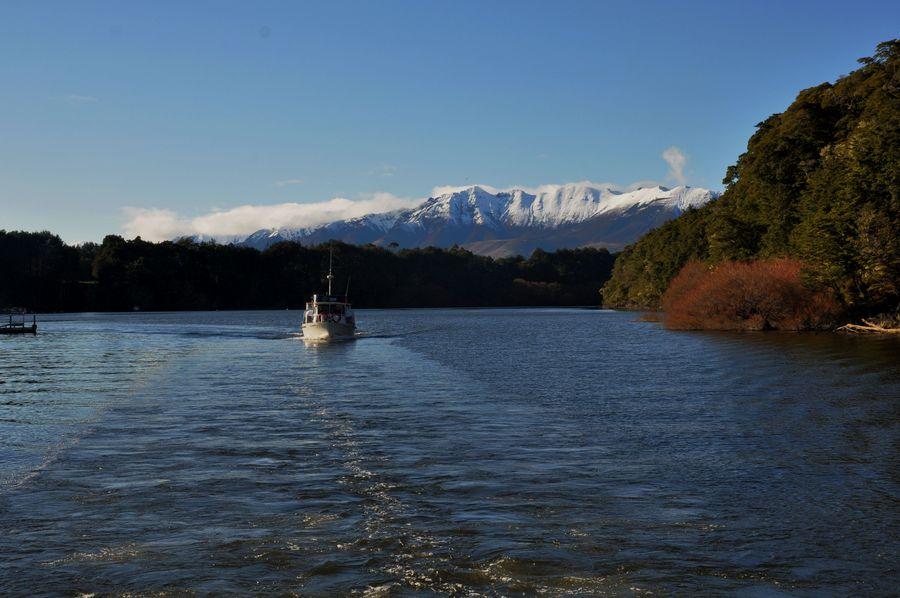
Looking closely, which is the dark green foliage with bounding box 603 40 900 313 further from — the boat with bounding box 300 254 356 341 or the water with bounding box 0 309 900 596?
the boat with bounding box 300 254 356 341

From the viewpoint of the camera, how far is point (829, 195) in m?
76.8

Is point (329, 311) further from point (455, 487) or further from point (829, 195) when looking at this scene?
point (455, 487)

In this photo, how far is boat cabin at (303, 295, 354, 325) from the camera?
3029 inches

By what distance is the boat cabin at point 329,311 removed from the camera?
76.9 meters

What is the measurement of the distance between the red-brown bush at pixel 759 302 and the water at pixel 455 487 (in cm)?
4178

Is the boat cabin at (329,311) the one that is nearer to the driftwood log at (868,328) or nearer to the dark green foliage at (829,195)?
the dark green foliage at (829,195)

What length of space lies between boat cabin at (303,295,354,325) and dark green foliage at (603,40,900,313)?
144 ft

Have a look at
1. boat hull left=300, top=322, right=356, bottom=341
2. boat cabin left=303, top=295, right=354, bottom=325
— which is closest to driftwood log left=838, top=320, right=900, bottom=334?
boat hull left=300, top=322, right=356, bottom=341

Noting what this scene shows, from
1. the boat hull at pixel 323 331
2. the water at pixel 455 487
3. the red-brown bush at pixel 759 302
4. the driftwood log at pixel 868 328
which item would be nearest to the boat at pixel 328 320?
the boat hull at pixel 323 331

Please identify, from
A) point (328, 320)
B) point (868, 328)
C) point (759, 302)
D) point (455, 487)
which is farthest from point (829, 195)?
point (455, 487)

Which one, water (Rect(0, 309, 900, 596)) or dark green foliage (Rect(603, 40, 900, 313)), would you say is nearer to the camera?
water (Rect(0, 309, 900, 596))

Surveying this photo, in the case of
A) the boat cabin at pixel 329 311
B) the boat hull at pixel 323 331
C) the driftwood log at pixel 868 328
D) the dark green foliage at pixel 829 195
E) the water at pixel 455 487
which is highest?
the dark green foliage at pixel 829 195

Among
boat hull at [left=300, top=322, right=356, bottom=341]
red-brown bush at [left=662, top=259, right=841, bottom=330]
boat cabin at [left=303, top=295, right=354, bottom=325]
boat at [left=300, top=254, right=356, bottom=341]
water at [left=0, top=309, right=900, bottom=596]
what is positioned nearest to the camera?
water at [left=0, top=309, right=900, bottom=596]

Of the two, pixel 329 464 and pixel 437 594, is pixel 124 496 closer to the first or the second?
pixel 329 464
